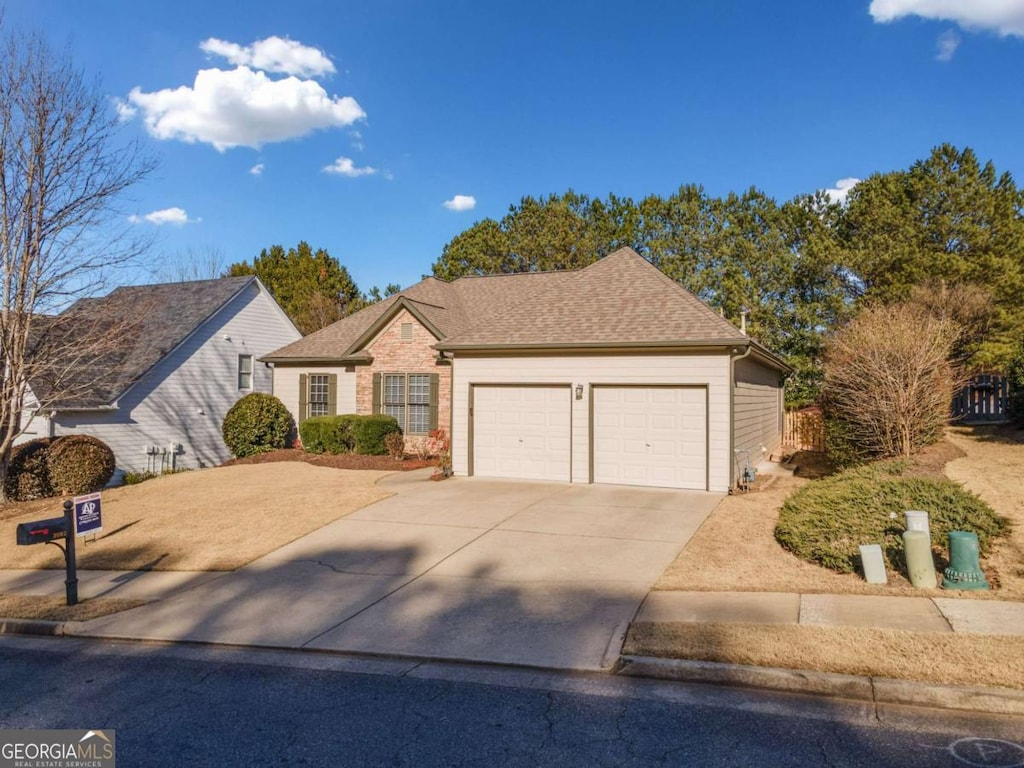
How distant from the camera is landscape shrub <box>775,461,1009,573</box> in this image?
8219mm

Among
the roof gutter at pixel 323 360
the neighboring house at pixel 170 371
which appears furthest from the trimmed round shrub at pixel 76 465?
the roof gutter at pixel 323 360

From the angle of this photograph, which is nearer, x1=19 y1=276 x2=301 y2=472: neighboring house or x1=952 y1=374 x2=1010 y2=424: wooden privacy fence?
x1=19 y1=276 x2=301 y2=472: neighboring house

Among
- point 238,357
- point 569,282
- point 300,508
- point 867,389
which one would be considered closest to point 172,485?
point 300,508

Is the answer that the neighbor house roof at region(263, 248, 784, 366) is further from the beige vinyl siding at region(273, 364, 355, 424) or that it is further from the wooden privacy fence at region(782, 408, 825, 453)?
the wooden privacy fence at region(782, 408, 825, 453)


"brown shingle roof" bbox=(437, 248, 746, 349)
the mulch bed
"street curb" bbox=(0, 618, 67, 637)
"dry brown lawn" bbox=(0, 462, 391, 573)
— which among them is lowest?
"street curb" bbox=(0, 618, 67, 637)

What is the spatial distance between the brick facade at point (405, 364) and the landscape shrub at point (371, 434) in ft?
2.56

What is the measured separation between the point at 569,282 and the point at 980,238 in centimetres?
1949

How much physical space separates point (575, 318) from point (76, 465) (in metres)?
12.5

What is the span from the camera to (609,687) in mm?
5383

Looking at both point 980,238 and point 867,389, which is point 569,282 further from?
point 980,238

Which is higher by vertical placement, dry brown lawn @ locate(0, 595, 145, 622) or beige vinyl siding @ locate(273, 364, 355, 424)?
beige vinyl siding @ locate(273, 364, 355, 424)

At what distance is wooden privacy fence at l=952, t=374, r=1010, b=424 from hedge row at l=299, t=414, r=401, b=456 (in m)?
20.9

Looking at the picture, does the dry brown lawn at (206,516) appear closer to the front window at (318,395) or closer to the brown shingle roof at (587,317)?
the front window at (318,395)

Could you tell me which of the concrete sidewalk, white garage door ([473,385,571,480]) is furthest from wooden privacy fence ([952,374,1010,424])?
the concrete sidewalk
